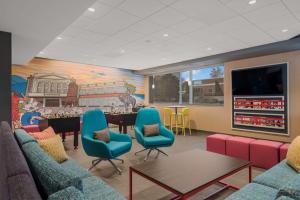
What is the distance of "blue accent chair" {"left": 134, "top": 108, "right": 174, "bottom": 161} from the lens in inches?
151

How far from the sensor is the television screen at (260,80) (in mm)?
4977

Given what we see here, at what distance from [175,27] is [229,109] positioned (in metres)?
3.60

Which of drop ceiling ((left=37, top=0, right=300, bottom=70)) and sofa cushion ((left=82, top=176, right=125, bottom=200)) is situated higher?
drop ceiling ((left=37, top=0, right=300, bottom=70))

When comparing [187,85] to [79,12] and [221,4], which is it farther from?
[79,12]

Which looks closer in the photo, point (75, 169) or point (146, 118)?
point (75, 169)

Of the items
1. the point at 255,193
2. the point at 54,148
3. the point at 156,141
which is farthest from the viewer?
the point at 156,141

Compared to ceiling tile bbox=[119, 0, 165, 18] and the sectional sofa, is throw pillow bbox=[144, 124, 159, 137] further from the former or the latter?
the sectional sofa

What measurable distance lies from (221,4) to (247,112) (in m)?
3.83

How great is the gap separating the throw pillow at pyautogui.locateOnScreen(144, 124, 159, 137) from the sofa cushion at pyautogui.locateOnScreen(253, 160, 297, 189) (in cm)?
244

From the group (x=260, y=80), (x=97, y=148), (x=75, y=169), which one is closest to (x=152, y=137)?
(x=97, y=148)

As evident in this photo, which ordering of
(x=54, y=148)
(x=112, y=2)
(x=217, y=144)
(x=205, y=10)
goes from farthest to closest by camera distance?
(x=217, y=144) < (x=205, y=10) < (x=112, y=2) < (x=54, y=148)

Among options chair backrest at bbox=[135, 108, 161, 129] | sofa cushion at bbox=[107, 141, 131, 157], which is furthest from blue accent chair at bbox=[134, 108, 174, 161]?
sofa cushion at bbox=[107, 141, 131, 157]

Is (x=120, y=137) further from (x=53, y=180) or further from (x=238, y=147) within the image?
(x=53, y=180)

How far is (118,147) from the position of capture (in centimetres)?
327
